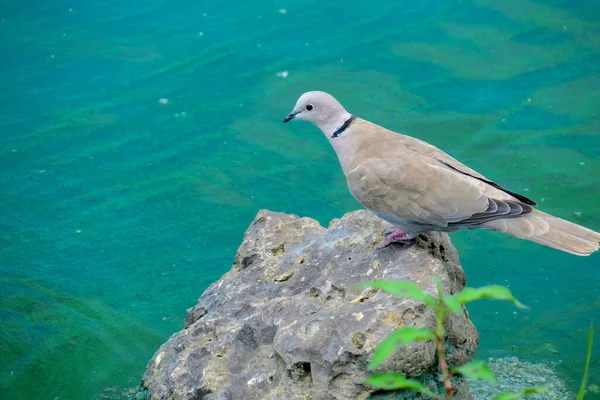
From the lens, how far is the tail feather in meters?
3.09

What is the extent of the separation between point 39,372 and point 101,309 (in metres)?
0.61

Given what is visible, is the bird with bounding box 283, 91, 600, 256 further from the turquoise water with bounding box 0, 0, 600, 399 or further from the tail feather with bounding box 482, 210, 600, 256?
the turquoise water with bounding box 0, 0, 600, 399

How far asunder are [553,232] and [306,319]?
109cm

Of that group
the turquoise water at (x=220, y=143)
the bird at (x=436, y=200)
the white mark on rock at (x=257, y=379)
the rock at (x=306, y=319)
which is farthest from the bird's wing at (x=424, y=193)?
the turquoise water at (x=220, y=143)

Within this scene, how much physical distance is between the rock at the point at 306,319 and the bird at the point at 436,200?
148 mm

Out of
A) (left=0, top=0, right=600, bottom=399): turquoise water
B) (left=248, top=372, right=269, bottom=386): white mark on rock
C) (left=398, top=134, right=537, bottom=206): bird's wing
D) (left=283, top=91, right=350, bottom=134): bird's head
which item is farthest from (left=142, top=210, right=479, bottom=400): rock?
(left=0, top=0, right=600, bottom=399): turquoise water

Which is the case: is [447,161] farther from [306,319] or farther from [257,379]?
[257,379]

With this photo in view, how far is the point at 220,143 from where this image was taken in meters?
6.30

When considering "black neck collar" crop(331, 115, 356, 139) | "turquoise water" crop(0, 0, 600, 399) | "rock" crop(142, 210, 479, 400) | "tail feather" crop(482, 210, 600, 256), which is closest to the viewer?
"rock" crop(142, 210, 479, 400)

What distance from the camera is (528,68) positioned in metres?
6.92

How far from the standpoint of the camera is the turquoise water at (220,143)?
15.3 ft

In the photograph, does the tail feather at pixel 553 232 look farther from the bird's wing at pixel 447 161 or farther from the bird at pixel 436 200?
the bird's wing at pixel 447 161

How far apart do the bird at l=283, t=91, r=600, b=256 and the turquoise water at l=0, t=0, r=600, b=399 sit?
1.32 meters

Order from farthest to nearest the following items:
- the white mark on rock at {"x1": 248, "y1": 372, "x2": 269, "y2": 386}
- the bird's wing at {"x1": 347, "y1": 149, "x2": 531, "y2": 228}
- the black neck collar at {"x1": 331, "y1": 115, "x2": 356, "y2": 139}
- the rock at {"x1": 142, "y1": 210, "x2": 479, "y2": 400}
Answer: the black neck collar at {"x1": 331, "y1": 115, "x2": 356, "y2": 139} → the bird's wing at {"x1": 347, "y1": 149, "x2": 531, "y2": 228} → the white mark on rock at {"x1": 248, "y1": 372, "x2": 269, "y2": 386} → the rock at {"x1": 142, "y1": 210, "x2": 479, "y2": 400}
